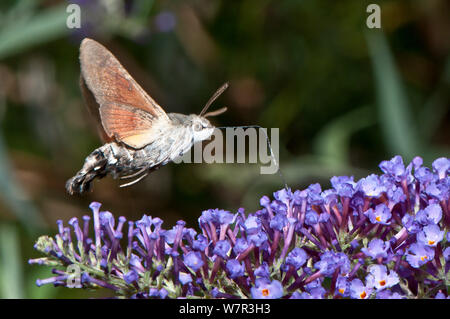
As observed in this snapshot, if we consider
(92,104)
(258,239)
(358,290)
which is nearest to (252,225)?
(258,239)

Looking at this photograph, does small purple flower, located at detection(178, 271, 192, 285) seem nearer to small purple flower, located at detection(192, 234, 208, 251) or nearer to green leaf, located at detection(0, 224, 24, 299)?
small purple flower, located at detection(192, 234, 208, 251)

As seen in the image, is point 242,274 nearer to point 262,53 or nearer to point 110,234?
point 110,234

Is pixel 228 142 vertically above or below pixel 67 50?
below

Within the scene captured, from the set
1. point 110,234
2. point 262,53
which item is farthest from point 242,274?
point 262,53

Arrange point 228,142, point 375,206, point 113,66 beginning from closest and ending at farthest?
1. point 375,206
2. point 113,66
3. point 228,142

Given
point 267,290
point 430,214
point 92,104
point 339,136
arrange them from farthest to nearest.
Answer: point 339,136, point 92,104, point 430,214, point 267,290

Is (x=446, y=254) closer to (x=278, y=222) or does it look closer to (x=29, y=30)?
(x=278, y=222)
